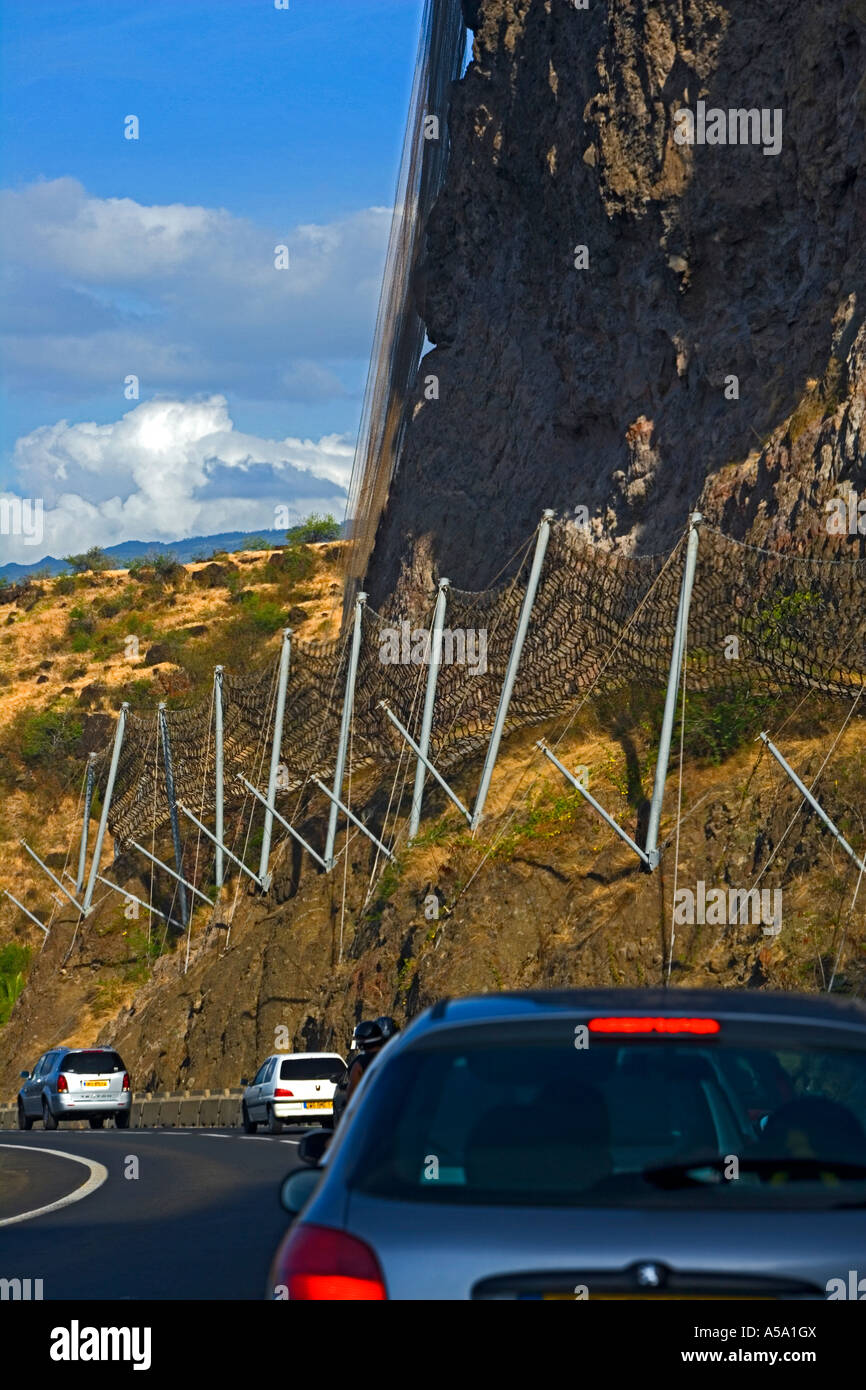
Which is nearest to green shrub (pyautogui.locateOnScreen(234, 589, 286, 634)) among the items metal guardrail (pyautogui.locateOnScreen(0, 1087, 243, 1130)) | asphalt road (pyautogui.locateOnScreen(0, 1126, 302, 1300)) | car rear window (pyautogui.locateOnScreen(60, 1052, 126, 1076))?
metal guardrail (pyautogui.locateOnScreen(0, 1087, 243, 1130))

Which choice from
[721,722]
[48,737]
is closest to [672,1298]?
[721,722]

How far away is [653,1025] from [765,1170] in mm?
434

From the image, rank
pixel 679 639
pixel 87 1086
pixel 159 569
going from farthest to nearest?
pixel 159 569
pixel 87 1086
pixel 679 639

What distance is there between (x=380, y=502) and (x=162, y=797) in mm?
13053

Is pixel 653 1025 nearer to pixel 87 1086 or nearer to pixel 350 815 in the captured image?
pixel 87 1086

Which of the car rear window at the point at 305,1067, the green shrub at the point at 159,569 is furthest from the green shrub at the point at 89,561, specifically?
the car rear window at the point at 305,1067

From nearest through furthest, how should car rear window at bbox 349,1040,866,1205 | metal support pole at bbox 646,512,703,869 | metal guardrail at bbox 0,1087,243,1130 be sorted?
car rear window at bbox 349,1040,866,1205 → metal support pole at bbox 646,512,703,869 → metal guardrail at bbox 0,1087,243,1130

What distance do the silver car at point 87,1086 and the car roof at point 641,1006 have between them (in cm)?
3471

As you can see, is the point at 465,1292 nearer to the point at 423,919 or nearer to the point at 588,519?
the point at 423,919

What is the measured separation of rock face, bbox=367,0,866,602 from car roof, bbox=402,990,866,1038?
3072cm

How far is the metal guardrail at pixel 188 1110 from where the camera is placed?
128 feet

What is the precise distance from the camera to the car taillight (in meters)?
4.33

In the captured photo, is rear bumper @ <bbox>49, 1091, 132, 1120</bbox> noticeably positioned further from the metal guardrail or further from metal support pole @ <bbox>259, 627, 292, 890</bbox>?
metal support pole @ <bbox>259, 627, 292, 890</bbox>

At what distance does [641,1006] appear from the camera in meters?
4.93
